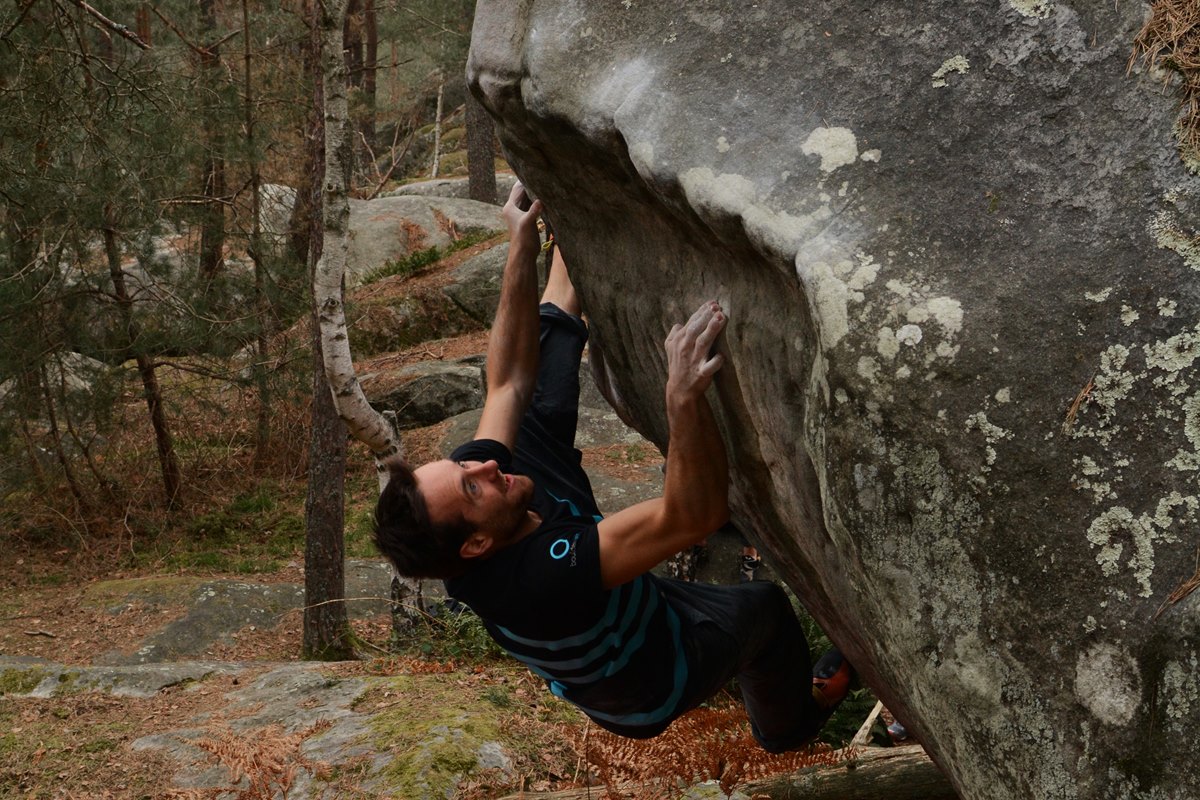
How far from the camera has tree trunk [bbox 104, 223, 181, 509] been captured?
11422mm

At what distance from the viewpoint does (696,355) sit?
10.1ft

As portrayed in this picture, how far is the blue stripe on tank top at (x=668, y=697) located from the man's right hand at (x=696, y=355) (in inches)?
48.9

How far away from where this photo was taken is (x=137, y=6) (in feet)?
38.7

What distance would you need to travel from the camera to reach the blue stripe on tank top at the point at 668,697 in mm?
4027

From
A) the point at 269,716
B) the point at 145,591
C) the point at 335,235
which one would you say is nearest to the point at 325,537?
the point at 145,591

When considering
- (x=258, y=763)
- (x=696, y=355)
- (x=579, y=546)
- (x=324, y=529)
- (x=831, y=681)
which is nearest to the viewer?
(x=696, y=355)

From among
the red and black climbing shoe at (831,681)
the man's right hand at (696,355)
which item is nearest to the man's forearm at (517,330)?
the man's right hand at (696,355)

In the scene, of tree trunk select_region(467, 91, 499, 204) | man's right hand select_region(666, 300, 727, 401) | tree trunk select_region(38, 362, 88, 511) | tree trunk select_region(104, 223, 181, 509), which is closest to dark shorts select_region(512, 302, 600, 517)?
man's right hand select_region(666, 300, 727, 401)

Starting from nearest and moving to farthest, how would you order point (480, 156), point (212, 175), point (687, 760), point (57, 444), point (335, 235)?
point (687, 760)
point (335, 235)
point (57, 444)
point (212, 175)
point (480, 156)

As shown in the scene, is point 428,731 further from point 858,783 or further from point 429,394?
point 429,394

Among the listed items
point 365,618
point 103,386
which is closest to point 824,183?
point 365,618

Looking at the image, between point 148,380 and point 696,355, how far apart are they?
1033cm

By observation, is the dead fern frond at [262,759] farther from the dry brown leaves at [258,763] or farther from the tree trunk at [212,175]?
the tree trunk at [212,175]

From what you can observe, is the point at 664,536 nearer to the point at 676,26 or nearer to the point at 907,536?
the point at 907,536
